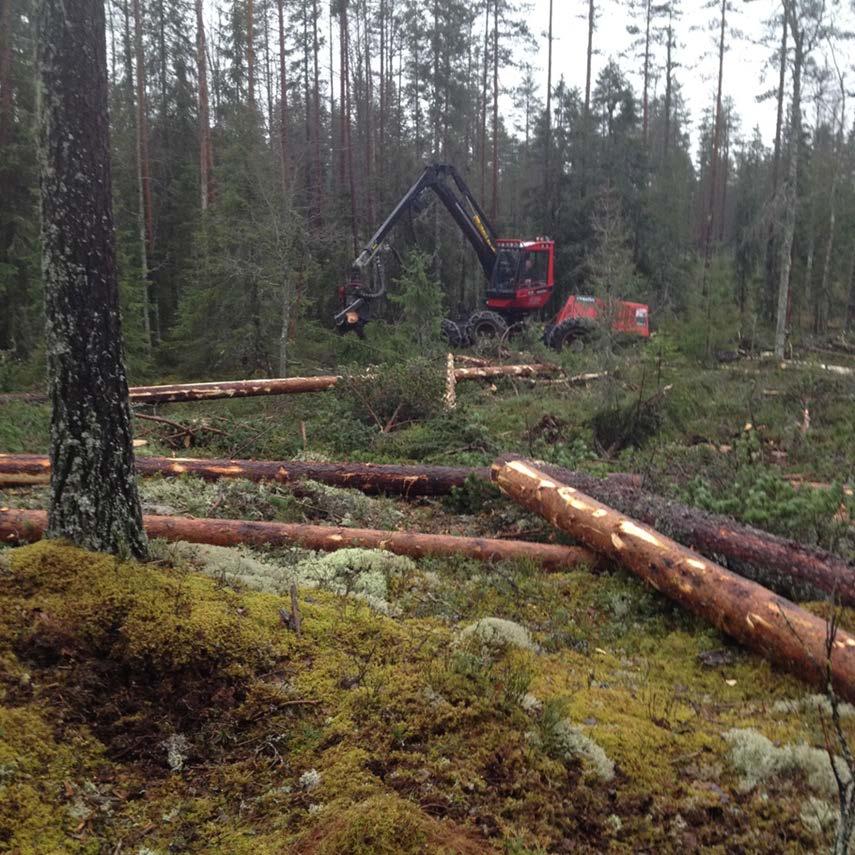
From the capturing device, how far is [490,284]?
23.8 meters

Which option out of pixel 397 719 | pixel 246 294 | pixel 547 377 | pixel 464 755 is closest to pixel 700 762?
pixel 464 755

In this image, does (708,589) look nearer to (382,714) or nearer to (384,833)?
(382,714)

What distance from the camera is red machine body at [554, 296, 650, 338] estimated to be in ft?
50.5

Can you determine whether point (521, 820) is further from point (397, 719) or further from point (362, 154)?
point (362, 154)

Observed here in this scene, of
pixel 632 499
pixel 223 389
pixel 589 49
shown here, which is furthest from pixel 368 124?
pixel 632 499

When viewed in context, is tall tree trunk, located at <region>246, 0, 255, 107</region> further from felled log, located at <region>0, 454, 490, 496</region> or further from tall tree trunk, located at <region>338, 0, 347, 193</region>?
felled log, located at <region>0, 454, 490, 496</region>

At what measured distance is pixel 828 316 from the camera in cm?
3400

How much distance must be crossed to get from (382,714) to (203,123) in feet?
78.5

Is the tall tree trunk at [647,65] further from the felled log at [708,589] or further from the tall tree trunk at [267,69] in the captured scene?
the felled log at [708,589]

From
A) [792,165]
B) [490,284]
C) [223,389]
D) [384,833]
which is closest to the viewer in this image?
[384,833]

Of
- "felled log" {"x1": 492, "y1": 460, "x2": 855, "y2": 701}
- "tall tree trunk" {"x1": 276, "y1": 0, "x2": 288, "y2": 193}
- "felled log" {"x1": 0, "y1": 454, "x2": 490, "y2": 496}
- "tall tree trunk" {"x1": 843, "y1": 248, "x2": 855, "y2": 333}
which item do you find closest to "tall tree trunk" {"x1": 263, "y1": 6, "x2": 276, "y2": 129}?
"tall tree trunk" {"x1": 276, "y1": 0, "x2": 288, "y2": 193}

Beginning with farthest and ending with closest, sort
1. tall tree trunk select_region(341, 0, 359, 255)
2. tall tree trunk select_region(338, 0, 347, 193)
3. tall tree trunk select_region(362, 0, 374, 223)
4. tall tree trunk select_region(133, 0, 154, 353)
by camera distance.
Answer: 1. tall tree trunk select_region(362, 0, 374, 223)
2. tall tree trunk select_region(341, 0, 359, 255)
3. tall tree trunk select_region(338, 0, 347, 193)
4. tall tree trunk select_region(133, 0, 154, 353)

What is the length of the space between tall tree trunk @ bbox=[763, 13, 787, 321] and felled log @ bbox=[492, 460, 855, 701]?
18.3 meters

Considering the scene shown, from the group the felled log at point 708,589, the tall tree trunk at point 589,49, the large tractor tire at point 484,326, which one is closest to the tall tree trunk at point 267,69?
the large tractor tire at point 484,326
